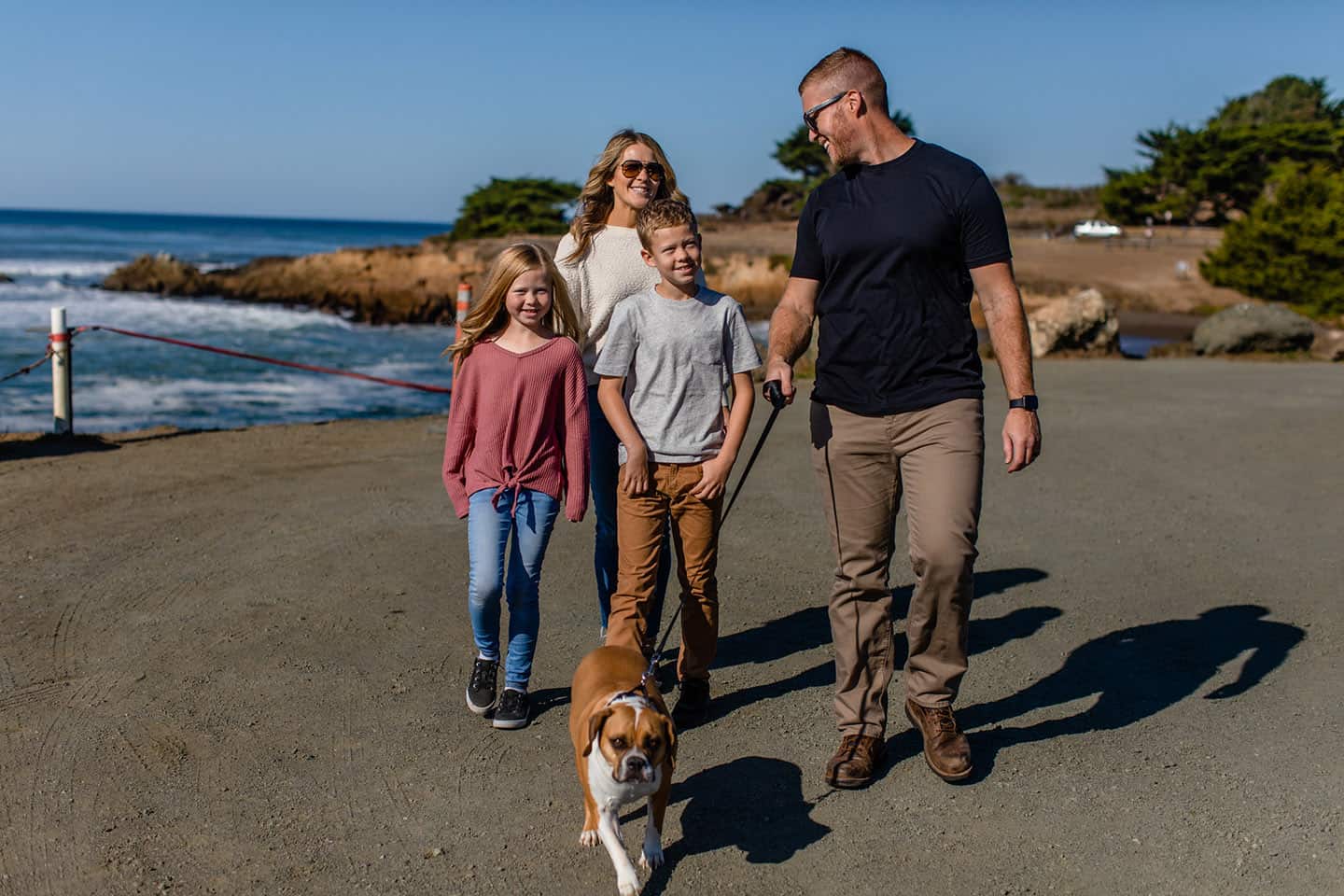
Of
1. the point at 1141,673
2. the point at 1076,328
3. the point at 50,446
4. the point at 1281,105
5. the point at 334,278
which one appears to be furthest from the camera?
the point at 1281,105

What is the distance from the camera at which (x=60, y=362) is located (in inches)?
385

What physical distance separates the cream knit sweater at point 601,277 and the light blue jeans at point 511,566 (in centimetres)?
65

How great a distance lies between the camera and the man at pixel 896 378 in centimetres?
384

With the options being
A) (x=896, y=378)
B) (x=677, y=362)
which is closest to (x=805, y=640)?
(x=677, y=362)

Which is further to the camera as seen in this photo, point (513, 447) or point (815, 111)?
point (513, 447)

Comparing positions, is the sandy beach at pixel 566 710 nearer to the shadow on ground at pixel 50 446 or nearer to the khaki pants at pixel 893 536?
the khaki pants at pixel 893 536

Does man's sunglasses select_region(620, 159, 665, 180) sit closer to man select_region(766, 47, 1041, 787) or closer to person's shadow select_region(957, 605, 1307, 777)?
man select_region(766, 47, 1041, 787)

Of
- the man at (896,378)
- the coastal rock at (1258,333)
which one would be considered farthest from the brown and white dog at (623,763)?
the coastal rock at (1258,333)

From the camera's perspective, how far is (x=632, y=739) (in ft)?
10.4

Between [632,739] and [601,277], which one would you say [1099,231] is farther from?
[632,739]

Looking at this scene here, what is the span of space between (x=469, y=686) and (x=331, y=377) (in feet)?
57.5

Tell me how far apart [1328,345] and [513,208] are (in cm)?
5107

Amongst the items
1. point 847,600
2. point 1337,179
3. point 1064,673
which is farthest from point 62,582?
point 1337,179

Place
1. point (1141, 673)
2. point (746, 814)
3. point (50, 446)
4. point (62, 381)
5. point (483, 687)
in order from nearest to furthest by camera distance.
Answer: point (746, 814)
point (483, 687)
point (1141, 673)
point (50, 446)
point (62, 381)
